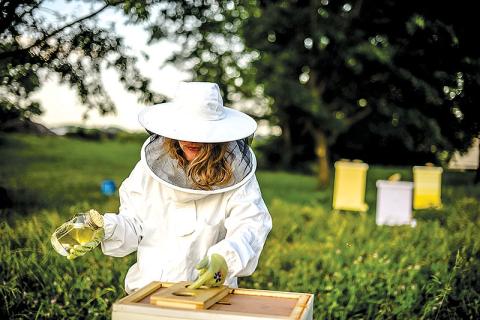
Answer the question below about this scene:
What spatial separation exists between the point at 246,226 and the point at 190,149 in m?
0.39

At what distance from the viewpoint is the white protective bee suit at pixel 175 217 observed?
2.55 meters

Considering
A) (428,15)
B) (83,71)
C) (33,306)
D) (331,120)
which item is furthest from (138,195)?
(331,120)

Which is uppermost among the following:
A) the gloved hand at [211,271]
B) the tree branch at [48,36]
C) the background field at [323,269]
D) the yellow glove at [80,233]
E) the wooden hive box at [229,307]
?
the tree branch at [48,36]

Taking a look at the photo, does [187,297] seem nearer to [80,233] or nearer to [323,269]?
[80,233]

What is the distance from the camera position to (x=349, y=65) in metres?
12.0

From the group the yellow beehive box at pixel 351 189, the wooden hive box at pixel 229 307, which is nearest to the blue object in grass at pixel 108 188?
the yellow beehive box at pixel 351 189

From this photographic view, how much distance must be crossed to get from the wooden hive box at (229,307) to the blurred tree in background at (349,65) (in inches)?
117

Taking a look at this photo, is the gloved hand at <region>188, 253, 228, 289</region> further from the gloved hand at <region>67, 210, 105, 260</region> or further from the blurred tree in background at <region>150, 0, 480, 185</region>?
the blurred tree in background at <region>150, 0, 480, 185</region>

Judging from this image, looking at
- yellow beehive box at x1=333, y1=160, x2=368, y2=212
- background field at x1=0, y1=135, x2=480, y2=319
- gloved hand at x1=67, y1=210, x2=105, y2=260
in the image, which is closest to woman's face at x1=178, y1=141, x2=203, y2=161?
gloved hand at x1=67, y1=210, x2=105, y2=260

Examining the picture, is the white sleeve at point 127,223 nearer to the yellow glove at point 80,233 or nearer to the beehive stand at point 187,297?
the yellow glove at point 80,233

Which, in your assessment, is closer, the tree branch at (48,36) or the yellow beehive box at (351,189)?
the tree branch at (48,36)

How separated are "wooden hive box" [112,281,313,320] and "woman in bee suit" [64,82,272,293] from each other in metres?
0.19

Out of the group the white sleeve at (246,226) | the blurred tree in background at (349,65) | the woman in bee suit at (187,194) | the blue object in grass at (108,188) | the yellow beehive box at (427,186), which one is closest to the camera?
the white sleeve at (246,226)

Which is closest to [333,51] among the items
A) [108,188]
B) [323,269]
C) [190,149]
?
[108,188]
